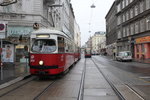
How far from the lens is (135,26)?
4481 cm

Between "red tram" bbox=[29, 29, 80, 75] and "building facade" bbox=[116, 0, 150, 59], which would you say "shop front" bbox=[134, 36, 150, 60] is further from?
"red tram" bbox=[29, 29, 80, 75]

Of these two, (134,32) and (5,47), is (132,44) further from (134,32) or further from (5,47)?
(5,47)

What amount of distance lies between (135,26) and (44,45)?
35.2 metres

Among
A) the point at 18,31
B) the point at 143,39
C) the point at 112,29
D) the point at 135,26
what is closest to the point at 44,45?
the point at 18,31

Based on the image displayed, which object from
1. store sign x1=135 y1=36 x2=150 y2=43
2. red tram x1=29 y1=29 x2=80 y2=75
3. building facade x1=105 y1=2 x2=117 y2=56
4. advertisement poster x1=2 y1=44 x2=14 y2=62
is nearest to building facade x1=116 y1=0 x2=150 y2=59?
store sign x1=135 y1=36 x2=150 y2=43

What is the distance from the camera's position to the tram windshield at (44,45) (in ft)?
41.7

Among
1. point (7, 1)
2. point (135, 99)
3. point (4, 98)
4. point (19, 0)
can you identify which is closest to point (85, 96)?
point (135, 99)

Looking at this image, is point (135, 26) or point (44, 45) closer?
point (44, 45)

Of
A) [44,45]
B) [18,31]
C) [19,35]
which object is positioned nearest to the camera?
[44,45]

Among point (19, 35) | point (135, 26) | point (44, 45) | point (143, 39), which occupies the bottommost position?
point (44, 45)

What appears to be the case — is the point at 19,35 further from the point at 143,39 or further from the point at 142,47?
the point at 142,47

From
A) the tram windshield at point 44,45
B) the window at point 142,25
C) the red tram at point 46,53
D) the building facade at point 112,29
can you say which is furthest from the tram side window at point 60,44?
the building facade at point 112,29

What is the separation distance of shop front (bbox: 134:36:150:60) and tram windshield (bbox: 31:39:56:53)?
27709mm

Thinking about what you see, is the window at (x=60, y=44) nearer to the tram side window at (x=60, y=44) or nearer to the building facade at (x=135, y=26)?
the tram side window at (x=60, y=44)
